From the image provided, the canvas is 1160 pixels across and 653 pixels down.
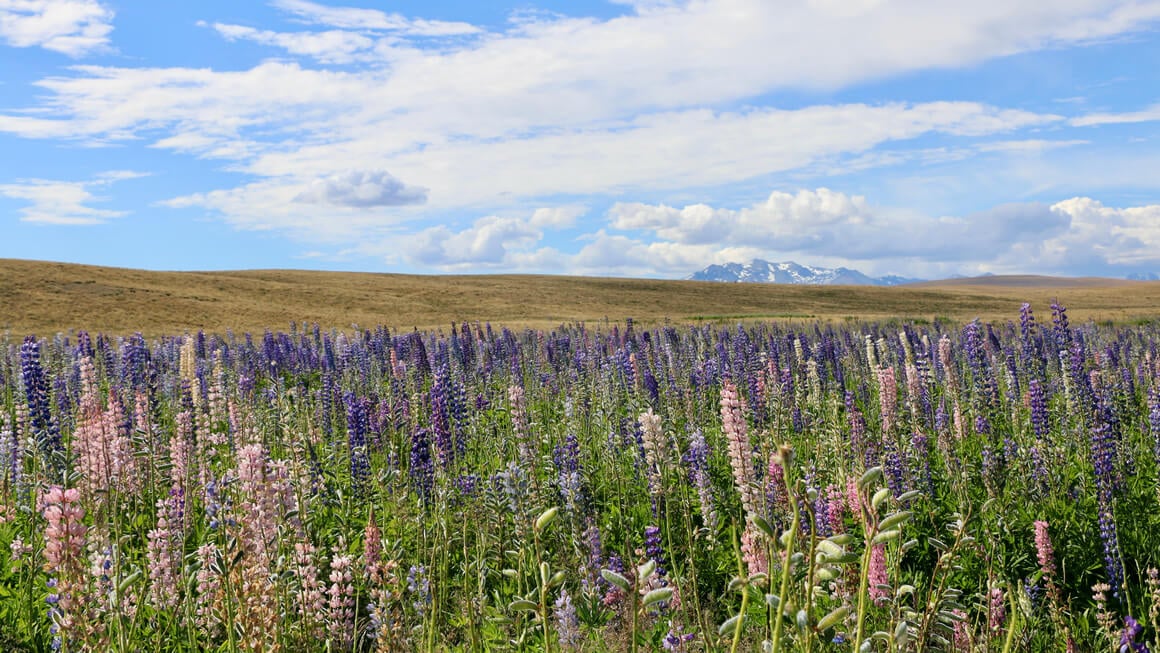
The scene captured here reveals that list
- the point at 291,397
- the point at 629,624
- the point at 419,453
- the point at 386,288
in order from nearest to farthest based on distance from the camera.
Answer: the point at 629,624 < the point at 419,453 < the point at 291,397 < the point at 386,288

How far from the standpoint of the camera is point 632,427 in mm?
8227

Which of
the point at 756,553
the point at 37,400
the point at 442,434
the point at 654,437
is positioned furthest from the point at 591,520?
the point at 37,400

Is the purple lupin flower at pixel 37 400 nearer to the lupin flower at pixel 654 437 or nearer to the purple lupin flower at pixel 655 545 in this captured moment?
the purple lupin flower at pixel 655 545

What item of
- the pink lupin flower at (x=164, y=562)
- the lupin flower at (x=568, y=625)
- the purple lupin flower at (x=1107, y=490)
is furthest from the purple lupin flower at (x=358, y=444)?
the purple lupin flower at (x=1107, y=490)

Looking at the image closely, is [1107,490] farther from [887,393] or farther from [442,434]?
[442,434]

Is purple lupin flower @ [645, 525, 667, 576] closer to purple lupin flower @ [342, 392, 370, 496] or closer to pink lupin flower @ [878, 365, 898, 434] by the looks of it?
purple lupin flower @ [342, 392, 370, 496]

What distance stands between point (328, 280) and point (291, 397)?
261 ft

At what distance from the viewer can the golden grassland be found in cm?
5209

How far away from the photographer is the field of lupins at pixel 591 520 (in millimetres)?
2701

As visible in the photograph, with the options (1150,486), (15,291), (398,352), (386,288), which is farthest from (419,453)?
(386,288)

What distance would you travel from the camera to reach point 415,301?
7488 cm

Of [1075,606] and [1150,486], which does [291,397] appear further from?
[1150,486]

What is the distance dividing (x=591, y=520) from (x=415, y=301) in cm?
7110

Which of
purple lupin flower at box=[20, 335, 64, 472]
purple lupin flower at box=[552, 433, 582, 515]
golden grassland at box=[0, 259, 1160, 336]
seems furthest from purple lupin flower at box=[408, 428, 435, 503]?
golden grassland at box=[0, 259, 1160, 336]
